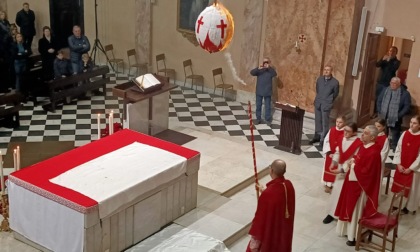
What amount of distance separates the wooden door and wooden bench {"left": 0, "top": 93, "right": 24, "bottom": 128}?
7.22m

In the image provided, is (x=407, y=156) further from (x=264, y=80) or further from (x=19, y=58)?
(x=19, y=58)

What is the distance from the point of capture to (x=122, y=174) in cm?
816

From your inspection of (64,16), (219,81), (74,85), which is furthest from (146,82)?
(64,16)

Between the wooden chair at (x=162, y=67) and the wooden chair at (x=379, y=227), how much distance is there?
886 cm

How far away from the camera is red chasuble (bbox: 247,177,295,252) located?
7203 millimetres

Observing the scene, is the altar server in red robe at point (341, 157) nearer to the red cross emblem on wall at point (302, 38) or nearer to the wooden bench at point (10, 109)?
the red cross emblem on wall at point (302, 38)

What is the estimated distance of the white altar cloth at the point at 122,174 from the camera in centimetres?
767

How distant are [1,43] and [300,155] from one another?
24.6 ft

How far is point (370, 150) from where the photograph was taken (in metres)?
8.39

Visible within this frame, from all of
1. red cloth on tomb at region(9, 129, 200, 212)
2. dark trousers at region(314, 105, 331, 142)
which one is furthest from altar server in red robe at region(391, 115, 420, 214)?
red cloth on tomb at region(9, 129, 200, 212)

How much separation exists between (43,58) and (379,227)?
955 cm

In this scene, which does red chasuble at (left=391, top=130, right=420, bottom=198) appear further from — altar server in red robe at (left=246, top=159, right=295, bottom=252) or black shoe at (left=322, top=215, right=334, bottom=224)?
altar server in red robe at (left=246, top=159, right=295, bottom=252)

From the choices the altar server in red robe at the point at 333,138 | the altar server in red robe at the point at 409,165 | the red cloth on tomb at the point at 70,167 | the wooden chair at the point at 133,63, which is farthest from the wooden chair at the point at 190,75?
the altar server in red robe at the point at 409,165

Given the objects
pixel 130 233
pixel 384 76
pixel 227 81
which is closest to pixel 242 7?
pixel 227 81
